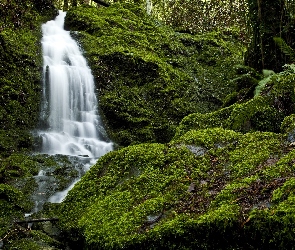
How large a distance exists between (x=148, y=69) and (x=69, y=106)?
2.46m

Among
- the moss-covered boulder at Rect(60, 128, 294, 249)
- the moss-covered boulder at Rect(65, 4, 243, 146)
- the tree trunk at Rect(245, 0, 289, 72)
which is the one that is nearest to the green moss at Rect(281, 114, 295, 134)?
the moss-covered boulder at Rect(60, 128, 294, 249)

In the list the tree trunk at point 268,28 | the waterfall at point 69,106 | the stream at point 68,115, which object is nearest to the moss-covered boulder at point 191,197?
the stream at point 68,115

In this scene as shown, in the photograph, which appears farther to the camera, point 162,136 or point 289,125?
point 162,136

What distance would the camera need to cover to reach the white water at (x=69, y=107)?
8211 millimetres

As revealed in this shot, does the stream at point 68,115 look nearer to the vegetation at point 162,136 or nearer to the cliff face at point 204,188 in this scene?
the vegetation at point 162,136

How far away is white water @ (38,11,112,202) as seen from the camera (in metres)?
8.21

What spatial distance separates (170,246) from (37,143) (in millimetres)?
5963

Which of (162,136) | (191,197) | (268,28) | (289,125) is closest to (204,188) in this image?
(191,197)

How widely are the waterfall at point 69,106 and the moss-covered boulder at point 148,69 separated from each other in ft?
1.15

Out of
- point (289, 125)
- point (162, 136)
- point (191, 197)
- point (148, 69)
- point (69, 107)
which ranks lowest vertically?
point (162, 136)

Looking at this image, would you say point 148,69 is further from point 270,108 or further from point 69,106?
point 270,108

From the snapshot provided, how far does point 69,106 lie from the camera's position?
30.3ft

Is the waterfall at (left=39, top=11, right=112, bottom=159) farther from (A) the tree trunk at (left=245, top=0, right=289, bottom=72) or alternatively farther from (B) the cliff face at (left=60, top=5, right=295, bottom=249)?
(A) the tree trunk at (left=245, top=0, right=289, bottom=72)

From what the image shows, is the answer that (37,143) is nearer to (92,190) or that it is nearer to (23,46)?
(23,46)
